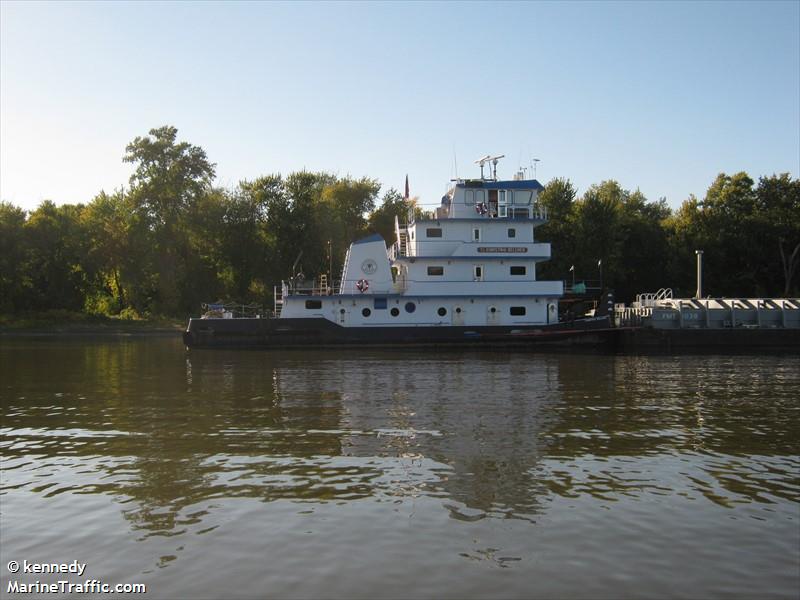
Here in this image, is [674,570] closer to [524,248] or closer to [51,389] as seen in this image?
[51,389]

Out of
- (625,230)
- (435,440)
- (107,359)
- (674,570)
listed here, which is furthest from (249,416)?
(625,230)

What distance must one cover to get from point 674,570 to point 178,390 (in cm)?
1544

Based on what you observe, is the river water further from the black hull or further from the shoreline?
the shoreline

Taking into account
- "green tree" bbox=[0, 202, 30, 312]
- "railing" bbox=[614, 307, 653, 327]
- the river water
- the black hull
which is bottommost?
the river water

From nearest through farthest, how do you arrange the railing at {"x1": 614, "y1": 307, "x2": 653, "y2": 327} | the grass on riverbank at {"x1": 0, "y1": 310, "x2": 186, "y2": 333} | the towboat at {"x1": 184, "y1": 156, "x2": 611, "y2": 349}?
the towboat at {"x1": 184, "y1": 156, "x2": 611, "y2": 349}
the railing at {"x1": 614, "y1": 307, "x2": 653, "y2": 327}
the grass on riverbank at {"x1": 0, "y1": 310, "x2": 186, "y2": 333}

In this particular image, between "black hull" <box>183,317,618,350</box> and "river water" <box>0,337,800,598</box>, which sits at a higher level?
"black hull" <box>183,317,618,350</box>

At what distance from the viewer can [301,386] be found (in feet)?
64.2

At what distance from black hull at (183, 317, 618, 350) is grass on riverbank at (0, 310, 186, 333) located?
73.2ft

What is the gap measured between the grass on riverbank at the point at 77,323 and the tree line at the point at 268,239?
1827mm

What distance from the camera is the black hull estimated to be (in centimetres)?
3203

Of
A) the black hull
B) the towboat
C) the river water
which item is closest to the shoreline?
the black hull

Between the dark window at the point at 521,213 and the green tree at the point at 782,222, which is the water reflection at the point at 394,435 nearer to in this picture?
the dark window at the point at 521,213

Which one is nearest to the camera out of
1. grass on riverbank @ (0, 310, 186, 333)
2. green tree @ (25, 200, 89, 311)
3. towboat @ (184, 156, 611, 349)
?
towboat @ (184, 156, 611, 349)

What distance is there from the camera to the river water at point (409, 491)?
252 inches
